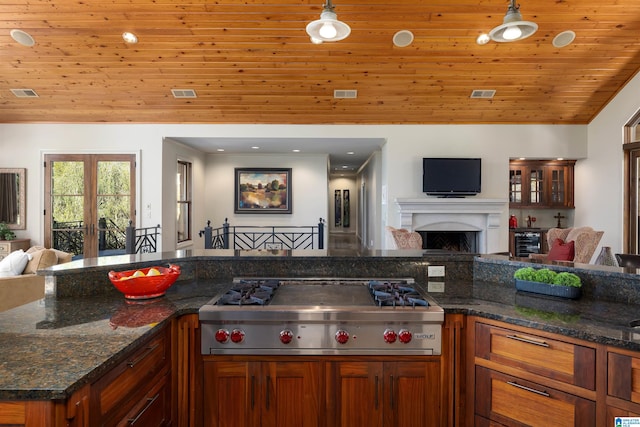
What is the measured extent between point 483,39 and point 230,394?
4465 millimetres

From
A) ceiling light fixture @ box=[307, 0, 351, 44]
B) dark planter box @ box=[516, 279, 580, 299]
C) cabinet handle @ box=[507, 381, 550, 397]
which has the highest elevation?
ceiling light fixture @ box=[307, 0, 351, 44]

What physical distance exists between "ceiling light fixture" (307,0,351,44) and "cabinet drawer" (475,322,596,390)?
2015 millimetres

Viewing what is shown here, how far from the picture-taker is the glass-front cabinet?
21.0 feet

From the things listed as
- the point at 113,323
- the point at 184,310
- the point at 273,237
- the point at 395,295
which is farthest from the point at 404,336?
the point at 273,237

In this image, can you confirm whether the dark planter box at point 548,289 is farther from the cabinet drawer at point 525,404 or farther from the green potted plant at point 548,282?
the cabinet drawer at point 525,404

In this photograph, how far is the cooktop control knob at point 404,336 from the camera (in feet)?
5.52

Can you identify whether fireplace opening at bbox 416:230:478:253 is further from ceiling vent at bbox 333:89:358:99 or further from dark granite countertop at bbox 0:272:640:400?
dark granite countertop at bbox 0:272:640:400

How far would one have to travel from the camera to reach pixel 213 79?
4969 mm

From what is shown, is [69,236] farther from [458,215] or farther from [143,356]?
[458,215]

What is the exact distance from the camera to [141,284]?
185 centimetres

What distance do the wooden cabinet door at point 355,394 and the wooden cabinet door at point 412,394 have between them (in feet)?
0.14

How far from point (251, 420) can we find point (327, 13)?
2.42 metres

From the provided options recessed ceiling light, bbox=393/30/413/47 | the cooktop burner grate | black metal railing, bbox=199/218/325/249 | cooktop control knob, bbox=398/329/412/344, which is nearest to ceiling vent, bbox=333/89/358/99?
recessed ceiling light, bbox=393/30/413/47

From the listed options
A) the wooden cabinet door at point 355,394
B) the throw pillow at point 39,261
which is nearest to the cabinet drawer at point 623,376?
the wooden cabinet door at point 355,394
